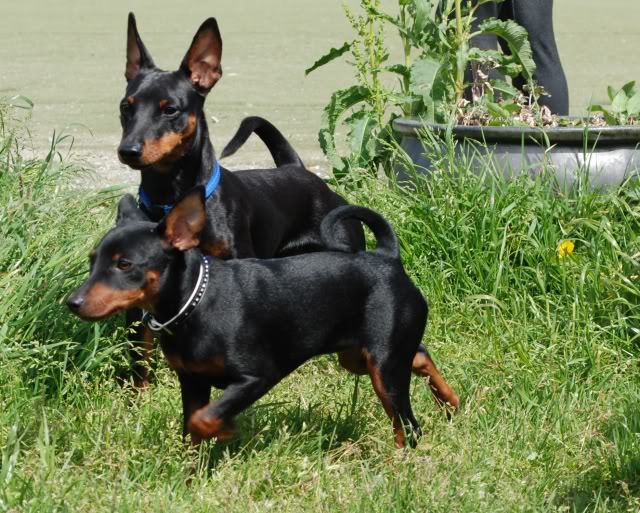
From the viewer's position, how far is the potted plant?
17.0 feet

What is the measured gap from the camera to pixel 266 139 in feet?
17.9

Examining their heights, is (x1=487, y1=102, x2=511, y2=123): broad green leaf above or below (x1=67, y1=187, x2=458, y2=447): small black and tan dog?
above

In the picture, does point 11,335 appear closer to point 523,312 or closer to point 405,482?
point 405,482

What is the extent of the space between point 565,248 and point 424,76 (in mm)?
1367

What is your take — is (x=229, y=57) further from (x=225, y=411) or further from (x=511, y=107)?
(x=225, y=411)

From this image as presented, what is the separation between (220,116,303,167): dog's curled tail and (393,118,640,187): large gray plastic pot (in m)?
0.67

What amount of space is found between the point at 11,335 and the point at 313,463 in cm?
120

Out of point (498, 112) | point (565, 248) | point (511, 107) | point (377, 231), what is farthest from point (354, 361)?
point (511, 107)

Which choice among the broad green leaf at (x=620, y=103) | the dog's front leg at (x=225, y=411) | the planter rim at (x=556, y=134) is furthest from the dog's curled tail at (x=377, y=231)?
the broad green leaf at (x=620, y=103)

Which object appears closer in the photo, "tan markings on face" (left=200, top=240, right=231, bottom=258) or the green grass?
the green grass

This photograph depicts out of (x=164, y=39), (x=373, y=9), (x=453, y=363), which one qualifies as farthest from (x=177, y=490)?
(x=164, y=39)

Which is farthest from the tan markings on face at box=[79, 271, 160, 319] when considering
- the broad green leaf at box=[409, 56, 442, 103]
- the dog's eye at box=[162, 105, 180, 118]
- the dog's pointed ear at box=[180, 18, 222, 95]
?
the broad green leaf at box=[409, 56, 442, 103]

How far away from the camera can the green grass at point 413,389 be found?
130 inches

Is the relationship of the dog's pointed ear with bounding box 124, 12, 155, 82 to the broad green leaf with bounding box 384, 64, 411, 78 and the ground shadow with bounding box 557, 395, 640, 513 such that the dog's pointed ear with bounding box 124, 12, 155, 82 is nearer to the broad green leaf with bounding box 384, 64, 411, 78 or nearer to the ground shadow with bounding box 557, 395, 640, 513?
the broad green leaf with bounding box 384, 64, 411, 78
